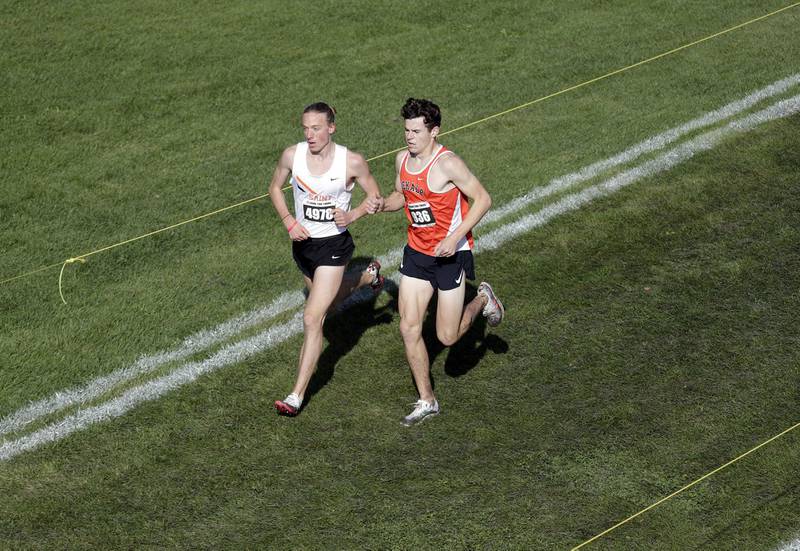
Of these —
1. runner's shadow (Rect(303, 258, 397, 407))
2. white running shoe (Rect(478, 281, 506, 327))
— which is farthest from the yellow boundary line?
white running shoe (Rect(478, 281, 506, 327))

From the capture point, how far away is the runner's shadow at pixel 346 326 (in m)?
8.48

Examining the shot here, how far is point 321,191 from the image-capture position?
8.12m

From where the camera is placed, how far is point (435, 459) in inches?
293

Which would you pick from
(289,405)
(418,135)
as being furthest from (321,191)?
(289,405)

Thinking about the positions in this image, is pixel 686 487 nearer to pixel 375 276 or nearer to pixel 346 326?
pixel 346 326

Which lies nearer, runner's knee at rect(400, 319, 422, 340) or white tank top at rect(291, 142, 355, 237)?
runner's knee at rect(400, 319, 422, 340)

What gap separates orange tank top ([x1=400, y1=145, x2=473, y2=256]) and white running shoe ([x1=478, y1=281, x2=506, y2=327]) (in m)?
0.80

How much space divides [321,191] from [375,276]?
1400 mm

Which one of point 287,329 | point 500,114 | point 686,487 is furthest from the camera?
point 500,114

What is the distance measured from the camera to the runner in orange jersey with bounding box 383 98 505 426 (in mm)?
7602

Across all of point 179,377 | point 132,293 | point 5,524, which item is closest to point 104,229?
point 132,293

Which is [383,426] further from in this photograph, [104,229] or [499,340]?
[104,229]

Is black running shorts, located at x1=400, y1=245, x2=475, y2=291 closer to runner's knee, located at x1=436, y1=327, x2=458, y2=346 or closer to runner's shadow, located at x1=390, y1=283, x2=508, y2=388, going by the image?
runner's knee, located at x1=436, y1=327, x2=458, y2=346

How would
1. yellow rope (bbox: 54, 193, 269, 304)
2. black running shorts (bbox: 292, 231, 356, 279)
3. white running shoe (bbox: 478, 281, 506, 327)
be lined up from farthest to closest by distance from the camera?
yellow rope (bbox: 54, 193, 269, 304)
white running shoe (bbox: 478, 281, 506, 327)
black running shorts (bbox: 292, 231, 356, 279)
